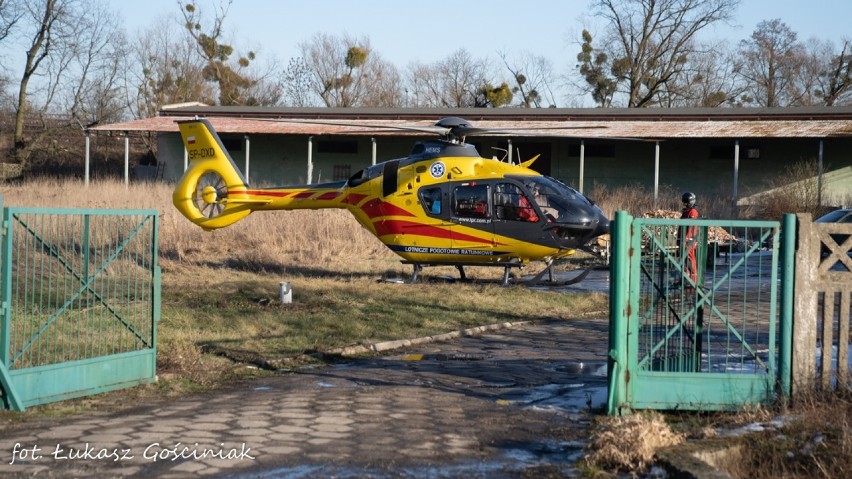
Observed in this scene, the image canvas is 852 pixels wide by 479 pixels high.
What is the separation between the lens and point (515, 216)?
16812mm

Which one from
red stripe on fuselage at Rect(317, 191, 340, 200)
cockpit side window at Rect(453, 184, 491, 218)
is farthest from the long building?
cockpit side window at Rect(453, 184, 491, 218)

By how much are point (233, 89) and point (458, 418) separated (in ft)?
205

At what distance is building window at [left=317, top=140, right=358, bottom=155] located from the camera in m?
39.7

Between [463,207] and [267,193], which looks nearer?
[463,207]

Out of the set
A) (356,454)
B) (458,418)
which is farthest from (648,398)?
(356,454)

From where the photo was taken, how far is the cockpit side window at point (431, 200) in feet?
56.6

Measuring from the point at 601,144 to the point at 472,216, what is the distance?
22.1 metres

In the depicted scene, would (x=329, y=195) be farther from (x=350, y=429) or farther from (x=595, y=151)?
(x=595, y=151)

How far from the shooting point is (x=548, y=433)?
24.4ft

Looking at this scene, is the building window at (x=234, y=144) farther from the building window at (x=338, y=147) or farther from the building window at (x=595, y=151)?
the building window at (x=595, y=151)

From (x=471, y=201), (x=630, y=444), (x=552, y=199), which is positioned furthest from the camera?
(x=471, y=201)

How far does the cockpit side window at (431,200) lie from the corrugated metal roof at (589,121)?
47.6 feet

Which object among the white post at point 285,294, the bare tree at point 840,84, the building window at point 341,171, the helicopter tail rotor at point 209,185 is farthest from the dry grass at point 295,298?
the bare tree at point 840,84

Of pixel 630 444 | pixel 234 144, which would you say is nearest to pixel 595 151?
pixel 234 144
